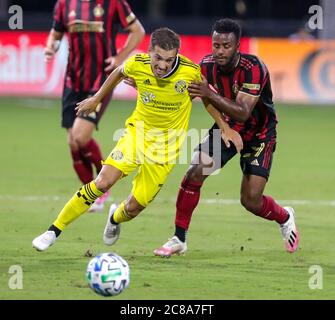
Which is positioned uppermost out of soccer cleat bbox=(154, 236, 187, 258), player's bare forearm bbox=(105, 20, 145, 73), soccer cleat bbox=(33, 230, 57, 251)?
player's bare forearm bbox=(105, 20, 145, 73)

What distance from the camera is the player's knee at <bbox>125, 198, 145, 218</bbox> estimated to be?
8227 mm

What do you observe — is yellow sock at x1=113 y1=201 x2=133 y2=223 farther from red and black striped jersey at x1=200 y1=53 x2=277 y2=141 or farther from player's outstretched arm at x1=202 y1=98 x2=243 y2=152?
red and black striped jersey at x1=200 y1=53 x2=277 y2=141

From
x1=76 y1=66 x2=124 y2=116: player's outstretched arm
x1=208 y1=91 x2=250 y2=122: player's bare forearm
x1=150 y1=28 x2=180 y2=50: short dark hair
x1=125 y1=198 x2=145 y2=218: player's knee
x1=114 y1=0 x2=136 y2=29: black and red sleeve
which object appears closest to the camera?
x1=150 y1=28 x2=180 y2=50: short dark hair

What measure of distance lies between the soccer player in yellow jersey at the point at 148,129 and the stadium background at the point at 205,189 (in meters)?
0.47

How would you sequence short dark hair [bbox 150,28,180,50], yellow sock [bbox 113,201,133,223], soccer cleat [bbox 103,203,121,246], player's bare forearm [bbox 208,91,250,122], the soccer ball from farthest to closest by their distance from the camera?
soccer cleat [bbox 103,203,121,246]
yellow sock [bbox 113,201,133,223]
player's bare forearm [bbox 208,91,250,122]
short dark hair [bbox 150,28,180,50]
the soccer ball

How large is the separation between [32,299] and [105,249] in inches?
78.0

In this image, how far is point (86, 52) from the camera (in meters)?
10.9

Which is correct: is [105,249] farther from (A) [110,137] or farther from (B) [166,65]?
(A) [110,137]

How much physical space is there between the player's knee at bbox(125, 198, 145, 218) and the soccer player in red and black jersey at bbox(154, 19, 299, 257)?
39 centimetres

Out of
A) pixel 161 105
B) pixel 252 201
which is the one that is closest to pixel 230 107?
pixel 161 105

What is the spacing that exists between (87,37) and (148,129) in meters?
3.02

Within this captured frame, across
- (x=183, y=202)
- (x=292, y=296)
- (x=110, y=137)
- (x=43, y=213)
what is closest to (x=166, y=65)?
(x=183, y=202)

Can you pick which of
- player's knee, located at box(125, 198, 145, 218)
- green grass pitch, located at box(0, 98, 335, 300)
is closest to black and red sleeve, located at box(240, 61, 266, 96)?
player's knee, located at box(125, 198, 145, 218)

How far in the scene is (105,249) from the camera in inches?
335
